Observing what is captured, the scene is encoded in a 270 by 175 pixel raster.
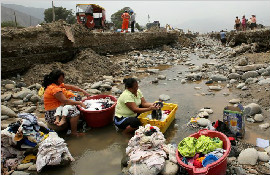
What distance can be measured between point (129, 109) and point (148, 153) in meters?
1.38

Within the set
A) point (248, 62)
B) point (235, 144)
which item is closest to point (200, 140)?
point (235, 144)

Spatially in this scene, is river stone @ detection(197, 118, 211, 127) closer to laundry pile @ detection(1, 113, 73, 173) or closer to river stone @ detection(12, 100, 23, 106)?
laundry pile @ detection(1, 113, 73, 173)

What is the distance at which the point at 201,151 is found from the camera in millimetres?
2854

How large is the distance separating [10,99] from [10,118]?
1388 mm

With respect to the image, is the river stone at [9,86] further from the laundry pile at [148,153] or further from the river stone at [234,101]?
the river stone at [234,101]

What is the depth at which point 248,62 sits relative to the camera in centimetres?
898

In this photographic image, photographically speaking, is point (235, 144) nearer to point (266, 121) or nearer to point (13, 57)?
point (266, 121)

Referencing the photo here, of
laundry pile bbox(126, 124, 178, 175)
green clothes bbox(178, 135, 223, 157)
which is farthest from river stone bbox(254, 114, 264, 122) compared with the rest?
laundry pile bbox(126, 124, 178, 175)

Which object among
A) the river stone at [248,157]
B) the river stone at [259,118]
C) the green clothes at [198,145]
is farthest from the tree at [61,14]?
the river stone at [248,157]

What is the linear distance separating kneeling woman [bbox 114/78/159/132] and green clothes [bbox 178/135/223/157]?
1.21 meters

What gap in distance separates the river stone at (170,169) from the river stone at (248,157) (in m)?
1.02

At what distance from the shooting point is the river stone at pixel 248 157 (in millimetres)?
2979

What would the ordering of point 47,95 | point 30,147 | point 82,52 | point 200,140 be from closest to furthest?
point 200,140 → point 30,147 → point 47,95 → point 82,52

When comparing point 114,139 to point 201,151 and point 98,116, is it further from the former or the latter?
point 201,151
